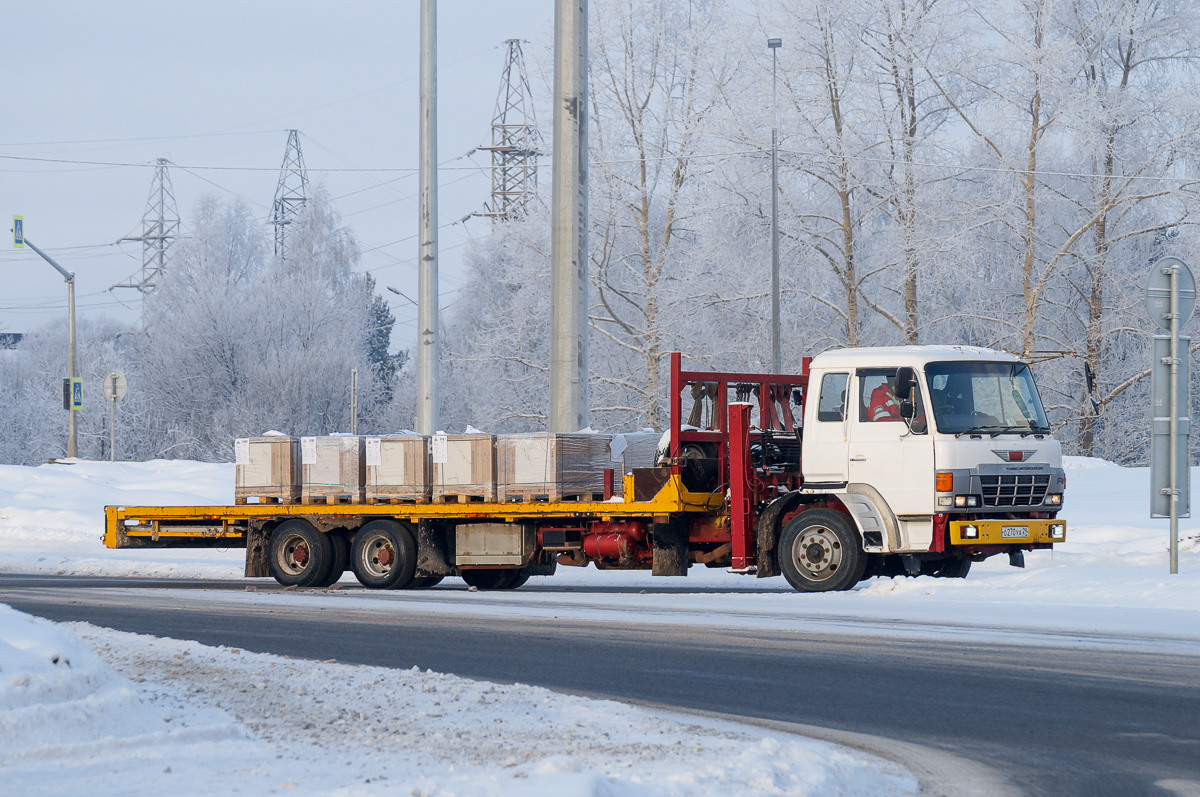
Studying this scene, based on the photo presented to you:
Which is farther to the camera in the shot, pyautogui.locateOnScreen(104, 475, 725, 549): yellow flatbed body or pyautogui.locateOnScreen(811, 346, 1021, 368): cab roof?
pyautogui.locateOnScreen(104, 475, 725, 549): yellow flatbed body

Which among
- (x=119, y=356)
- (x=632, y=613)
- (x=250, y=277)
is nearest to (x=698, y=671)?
(x=632, y=613)

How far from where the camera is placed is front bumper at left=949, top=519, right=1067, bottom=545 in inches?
568

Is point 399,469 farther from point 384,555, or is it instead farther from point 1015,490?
point 1015,490

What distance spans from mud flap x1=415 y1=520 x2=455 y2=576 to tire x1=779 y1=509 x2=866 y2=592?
4266mm

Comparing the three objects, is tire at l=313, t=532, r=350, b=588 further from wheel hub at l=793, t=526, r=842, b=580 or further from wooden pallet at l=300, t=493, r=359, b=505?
wheel hub at l=793, t=526, r=842, b=580

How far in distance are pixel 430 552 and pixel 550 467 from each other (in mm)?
1942

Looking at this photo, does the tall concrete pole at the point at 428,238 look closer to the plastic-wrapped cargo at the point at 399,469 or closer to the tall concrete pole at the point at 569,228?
the tall concrete pole at the point at 569,228

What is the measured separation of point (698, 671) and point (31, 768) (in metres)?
5.00

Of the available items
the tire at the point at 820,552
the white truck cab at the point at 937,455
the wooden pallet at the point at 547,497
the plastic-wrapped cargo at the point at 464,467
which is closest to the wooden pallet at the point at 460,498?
the plastic-wrapped cargo at the point at 464,467

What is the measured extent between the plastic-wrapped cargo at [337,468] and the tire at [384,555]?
48 cm

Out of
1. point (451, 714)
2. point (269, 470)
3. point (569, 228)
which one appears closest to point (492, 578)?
point (269, 470)

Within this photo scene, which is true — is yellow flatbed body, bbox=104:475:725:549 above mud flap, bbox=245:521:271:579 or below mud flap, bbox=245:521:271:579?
above

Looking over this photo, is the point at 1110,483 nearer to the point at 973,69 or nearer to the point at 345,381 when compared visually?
the point at 973,69

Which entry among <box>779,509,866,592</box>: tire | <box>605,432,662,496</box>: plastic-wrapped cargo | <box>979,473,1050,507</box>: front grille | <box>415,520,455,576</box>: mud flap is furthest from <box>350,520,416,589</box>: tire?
<box>979,473,1050,507</box>: front grille
